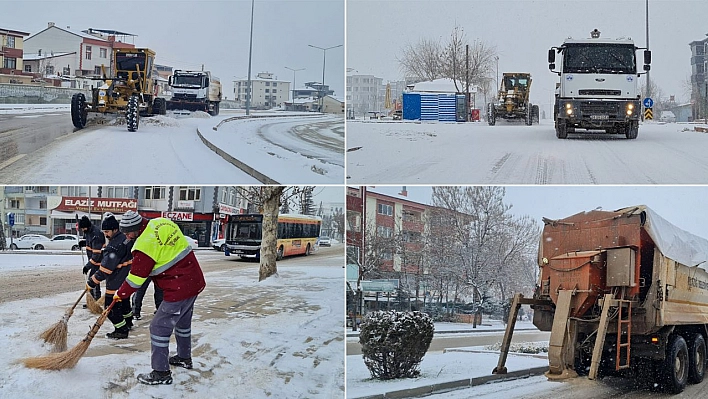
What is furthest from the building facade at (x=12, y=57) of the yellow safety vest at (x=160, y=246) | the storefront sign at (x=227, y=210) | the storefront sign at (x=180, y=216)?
the yellow safety vest at (x=160, y=246)

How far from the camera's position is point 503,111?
22.7m

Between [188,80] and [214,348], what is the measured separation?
13.9m

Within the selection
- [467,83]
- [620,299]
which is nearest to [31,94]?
[467,83]

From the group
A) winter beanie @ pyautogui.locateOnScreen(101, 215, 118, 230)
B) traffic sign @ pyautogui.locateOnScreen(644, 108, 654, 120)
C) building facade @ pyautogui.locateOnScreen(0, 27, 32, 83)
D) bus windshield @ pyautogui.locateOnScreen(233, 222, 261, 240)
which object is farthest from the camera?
traffic sign @ pyautogui.locateOnScreen(644, 108, 654, 120)

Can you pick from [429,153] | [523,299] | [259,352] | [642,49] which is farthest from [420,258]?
[259,352]

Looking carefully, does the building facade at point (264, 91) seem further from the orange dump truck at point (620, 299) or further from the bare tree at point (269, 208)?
the orange dump truck at point (620, 299)

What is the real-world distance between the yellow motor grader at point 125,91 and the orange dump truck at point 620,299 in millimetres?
8847

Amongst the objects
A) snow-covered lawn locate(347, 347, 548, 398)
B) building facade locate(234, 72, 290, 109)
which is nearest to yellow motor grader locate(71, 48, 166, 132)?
building facade locate(234, 72, 290, 109)

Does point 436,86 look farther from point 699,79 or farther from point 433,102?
point 699,79

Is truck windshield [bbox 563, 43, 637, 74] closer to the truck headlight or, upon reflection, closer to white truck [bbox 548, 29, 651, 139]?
white truck [bbox 548, 29, 651, 139]

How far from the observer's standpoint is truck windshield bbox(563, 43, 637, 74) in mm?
13922

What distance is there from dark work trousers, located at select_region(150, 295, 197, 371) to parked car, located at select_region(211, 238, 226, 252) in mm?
4874

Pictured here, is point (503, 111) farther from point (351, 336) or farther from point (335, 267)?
point (351, 336)

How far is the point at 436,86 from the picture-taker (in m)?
18.9
